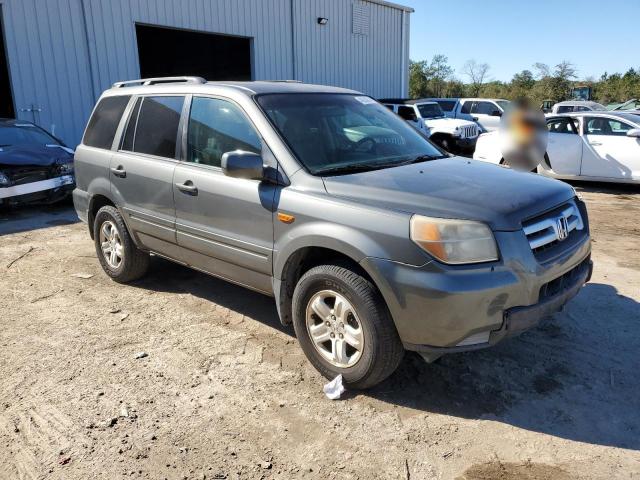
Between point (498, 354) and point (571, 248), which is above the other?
point (571, 248)

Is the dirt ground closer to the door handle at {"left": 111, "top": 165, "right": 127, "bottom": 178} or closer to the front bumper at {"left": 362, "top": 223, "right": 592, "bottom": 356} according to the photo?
the front bumper at {"left": 362, "top": 223, "right": 592, "bottom": 356}

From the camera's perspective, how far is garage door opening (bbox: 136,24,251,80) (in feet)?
61.0

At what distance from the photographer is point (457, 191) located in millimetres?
3141

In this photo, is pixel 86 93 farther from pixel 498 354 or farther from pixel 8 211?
pixel 498 354

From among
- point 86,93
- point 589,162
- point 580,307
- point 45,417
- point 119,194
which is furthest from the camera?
point 86,93

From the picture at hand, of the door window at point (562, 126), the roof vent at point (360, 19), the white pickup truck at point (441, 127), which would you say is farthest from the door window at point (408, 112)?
the door window at point (562, 126)

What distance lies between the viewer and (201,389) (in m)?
3.38

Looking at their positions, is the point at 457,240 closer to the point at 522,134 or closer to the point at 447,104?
the point at 522,134

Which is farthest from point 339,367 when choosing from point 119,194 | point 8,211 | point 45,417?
point 8,211

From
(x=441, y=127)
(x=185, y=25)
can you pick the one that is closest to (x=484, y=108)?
(x=441, y=127)

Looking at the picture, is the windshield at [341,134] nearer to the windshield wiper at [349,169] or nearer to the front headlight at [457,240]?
the windshield wiper at [349,169]

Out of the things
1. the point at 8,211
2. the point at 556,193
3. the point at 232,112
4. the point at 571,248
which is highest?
the point at 232,112

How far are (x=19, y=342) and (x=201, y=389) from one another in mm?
1695

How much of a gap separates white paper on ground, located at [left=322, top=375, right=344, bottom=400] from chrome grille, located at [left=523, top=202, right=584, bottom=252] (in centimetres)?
137
